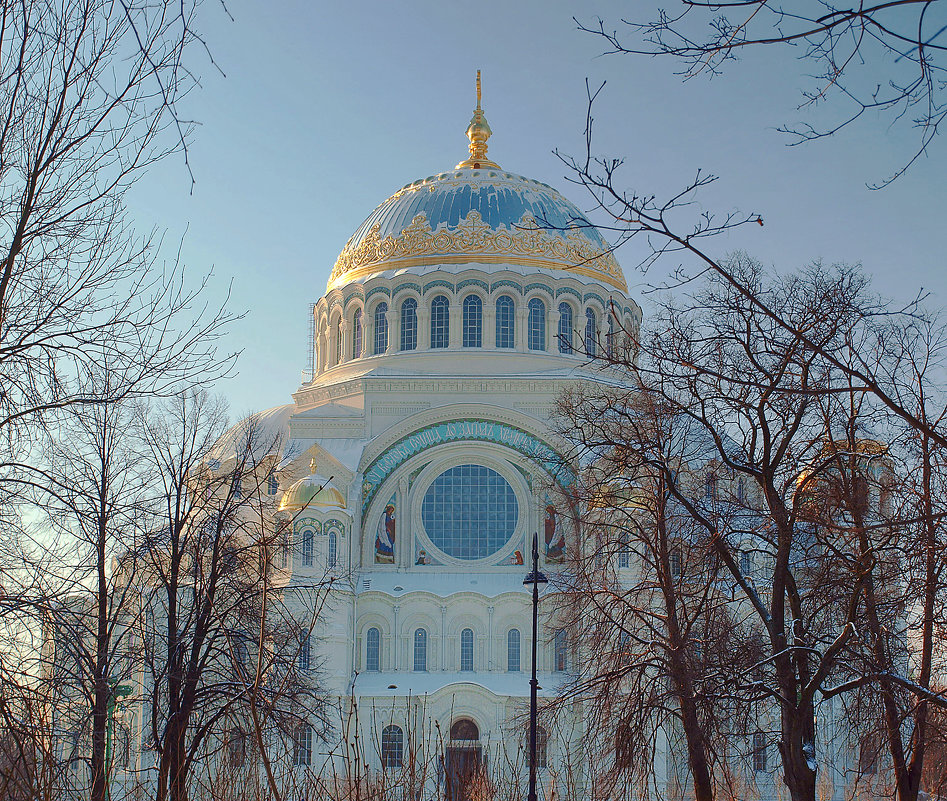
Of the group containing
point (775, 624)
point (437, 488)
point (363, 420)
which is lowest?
point (775, 624)

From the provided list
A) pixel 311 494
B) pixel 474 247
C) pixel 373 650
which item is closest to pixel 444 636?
pixel 373 650

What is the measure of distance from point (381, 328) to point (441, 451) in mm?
6612

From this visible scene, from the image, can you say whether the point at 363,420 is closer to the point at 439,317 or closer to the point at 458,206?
the point at 439,317

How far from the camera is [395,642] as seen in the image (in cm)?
3084

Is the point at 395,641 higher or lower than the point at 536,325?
lower

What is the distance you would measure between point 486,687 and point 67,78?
24.5 meters

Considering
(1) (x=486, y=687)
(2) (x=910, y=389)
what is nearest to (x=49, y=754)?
(2) (x=910, y=389)

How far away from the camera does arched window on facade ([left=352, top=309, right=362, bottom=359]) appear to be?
126ft

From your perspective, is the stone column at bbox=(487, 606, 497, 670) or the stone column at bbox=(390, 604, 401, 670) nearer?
the stone column at bbox=(487, 606, 497, 670)

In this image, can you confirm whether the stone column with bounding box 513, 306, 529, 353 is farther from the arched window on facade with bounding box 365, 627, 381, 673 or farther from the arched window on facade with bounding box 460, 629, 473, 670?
the arched window on facade with bounding box 365, 627, 381, 673

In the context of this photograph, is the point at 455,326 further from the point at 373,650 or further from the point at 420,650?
the point at 373,650

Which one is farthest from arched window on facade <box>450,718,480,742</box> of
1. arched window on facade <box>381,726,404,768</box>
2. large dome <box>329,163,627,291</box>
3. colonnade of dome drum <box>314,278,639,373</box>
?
large dome <box>329,163,627,291</box>

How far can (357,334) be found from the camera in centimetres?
3872

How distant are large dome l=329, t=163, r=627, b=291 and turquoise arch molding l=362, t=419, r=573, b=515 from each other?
21.0 feet
